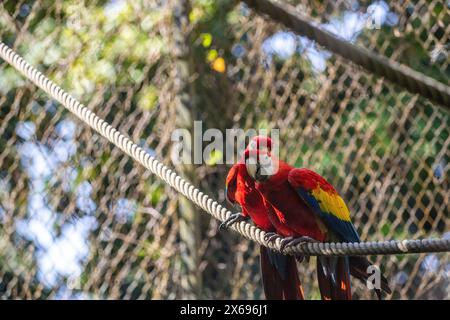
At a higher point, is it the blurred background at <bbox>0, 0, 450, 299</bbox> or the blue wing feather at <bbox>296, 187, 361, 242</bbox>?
the blue wing feather at <bbox>296, 187, 361, 242</bbox>

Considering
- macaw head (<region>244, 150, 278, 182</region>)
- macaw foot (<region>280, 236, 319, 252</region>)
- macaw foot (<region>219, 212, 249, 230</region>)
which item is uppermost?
macaw head (<region>244, 150, 278, 182</region>)

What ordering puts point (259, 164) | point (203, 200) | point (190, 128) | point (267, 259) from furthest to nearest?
point (190, 128) → point (267, 259) → point (259, 164) → point (203, 200)

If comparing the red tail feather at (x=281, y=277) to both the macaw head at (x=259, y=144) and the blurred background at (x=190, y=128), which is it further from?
the blurred background at (x=190, y=128)

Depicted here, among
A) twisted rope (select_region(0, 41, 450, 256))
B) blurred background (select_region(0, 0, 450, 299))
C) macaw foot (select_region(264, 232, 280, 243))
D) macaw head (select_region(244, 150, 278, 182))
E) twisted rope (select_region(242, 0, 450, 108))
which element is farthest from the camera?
blurred background (select_region(0, 0, 450, 299))

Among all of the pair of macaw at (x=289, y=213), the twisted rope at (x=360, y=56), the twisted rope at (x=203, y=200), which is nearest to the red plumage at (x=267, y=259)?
the pair of macaw at (x=289, y=213)

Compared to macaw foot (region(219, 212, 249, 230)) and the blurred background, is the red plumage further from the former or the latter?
the blurred background

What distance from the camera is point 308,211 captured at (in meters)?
1.84

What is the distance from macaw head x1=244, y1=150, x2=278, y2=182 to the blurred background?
586mm

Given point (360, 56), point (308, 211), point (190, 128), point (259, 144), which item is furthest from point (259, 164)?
point (190, 128)

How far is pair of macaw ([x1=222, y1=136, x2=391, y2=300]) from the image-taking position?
5.80 feet

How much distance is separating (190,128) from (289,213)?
611 mm

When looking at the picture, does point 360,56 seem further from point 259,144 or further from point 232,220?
point 232,220

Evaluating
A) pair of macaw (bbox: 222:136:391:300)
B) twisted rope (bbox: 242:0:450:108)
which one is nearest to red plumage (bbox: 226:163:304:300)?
pair of macaw (bbox: 222:136:391:300)

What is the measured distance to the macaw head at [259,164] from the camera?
5.76 ft
